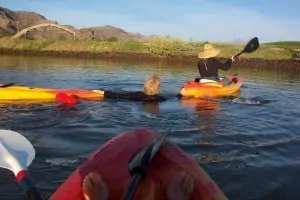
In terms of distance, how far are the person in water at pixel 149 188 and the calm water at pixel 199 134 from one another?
1.72 m

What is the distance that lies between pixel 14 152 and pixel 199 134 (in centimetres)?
423

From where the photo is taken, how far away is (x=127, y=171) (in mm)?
3293

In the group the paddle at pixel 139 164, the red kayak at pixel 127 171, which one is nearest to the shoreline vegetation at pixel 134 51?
the red kayak at pixel 127 171

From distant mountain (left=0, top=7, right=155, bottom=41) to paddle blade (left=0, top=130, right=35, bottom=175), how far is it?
33342mm

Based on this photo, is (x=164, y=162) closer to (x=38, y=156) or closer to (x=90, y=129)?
(x=38, y=156)

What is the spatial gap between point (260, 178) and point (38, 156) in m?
2.92

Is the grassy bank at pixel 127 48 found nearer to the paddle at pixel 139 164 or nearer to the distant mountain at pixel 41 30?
the distant mountain at pixel 41 30

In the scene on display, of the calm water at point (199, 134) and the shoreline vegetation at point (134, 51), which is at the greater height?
the shoreline vegetation at point (134, 51)

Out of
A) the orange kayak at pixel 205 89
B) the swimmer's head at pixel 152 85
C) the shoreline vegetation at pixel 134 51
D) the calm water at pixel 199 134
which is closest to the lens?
the calm water at pixel 199 134

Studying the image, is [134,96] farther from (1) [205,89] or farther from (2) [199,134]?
(2) [199,134]

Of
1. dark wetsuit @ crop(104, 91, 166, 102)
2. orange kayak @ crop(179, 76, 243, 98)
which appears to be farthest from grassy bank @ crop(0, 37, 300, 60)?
dark wetsuit @ crop(104, 91, 166, 102)

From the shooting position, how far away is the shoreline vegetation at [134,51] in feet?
98.2

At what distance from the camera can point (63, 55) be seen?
30469mm

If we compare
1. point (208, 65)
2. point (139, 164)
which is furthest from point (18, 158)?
point (208, 65)
